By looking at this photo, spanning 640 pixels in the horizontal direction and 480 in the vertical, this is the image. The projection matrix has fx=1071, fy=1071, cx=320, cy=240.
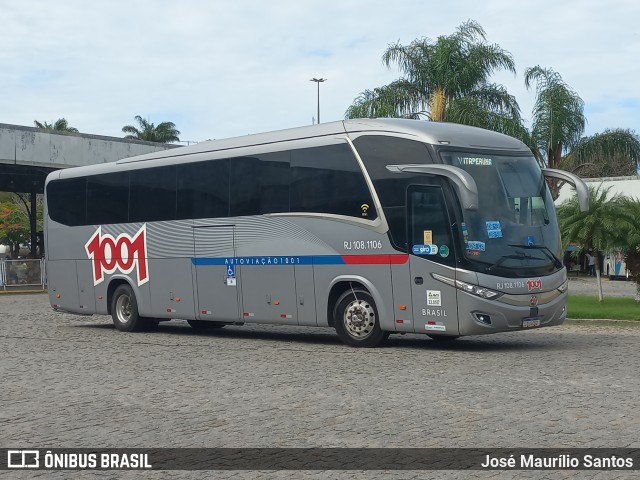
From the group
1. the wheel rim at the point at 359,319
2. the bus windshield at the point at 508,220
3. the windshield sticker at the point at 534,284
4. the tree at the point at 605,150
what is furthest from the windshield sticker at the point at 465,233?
the tree at the point at 605,150

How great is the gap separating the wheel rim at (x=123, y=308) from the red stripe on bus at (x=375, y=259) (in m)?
6.95

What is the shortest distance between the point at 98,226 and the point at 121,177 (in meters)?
1.28

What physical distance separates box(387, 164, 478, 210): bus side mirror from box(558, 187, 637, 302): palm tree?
46.2ft

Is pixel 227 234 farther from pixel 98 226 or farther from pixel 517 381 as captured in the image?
pixel 517 381

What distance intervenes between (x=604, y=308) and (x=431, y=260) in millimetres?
13497

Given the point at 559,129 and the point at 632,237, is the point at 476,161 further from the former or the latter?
the point at 559,129

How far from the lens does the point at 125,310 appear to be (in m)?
22.8

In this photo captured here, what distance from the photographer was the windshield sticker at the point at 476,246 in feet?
52.2

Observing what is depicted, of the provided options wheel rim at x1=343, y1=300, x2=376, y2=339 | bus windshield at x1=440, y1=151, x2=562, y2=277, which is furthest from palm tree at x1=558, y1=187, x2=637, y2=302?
wheel rim at x1=343, y1=300, x2=376, y2=339

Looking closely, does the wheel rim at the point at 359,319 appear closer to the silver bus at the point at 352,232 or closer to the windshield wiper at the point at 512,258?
the silver bus at the point at 352,232

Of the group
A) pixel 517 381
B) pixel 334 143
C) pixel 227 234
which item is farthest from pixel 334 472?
pixel 227 234

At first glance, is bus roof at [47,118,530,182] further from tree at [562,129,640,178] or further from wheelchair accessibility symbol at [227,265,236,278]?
tree at [562,129,640,178]

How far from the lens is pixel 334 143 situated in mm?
17688

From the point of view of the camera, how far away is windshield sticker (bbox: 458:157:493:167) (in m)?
16.5
